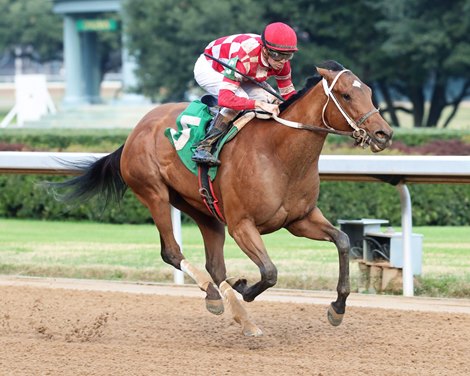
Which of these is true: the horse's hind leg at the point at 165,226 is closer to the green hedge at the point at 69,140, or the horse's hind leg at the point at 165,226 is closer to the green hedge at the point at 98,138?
the green hedge at the point at 69,140

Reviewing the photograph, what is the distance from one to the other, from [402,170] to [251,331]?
1.74 meters

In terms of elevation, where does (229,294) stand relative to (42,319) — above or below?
above

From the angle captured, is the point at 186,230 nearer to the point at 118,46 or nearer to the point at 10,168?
the point at 10,168

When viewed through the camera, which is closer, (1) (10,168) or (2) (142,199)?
(2) (142,199)

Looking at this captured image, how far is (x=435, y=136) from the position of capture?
42.1 feet

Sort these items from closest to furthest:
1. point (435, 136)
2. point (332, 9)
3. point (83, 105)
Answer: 1. point (435, 136)
2. point (332, 9)
3. point (83, 105)

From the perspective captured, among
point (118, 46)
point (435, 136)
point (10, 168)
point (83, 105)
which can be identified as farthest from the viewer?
point (118, 46)

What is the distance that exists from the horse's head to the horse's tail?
194 centimetres

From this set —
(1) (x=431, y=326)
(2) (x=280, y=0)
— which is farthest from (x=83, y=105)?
(1) (x=431, y=326)

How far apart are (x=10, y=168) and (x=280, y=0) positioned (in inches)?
574

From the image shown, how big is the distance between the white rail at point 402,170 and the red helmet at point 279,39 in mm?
1542

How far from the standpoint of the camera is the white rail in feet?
20.9

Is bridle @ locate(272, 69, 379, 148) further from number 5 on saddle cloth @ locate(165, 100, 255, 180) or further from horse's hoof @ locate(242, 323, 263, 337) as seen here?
horse's hoof @ locate(242, 323, 263, 337)

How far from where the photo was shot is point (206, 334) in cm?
572
